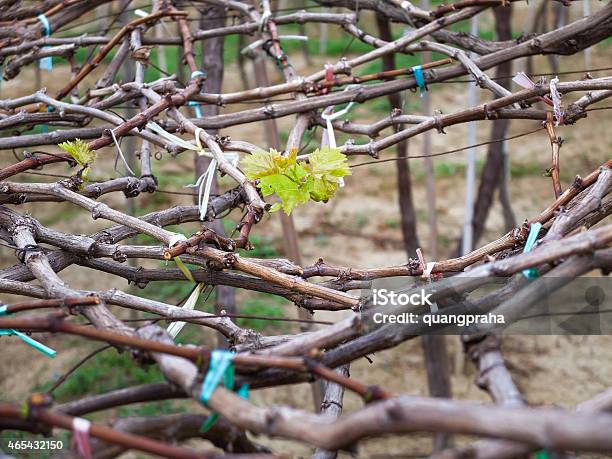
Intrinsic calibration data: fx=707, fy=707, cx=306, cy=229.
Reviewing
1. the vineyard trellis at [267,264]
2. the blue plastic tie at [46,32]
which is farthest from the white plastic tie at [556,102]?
the blue plastic tie at [46,32]

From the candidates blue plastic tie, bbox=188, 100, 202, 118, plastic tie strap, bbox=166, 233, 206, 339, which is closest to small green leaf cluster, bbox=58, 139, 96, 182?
plastic tie strap, bbox=166, 233, 206, 339

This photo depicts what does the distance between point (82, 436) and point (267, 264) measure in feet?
1.37

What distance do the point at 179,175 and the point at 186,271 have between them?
3.22 m

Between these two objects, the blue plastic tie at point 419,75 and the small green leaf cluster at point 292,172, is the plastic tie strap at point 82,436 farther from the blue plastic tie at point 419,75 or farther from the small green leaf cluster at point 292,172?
the blue plastic tie at point 419,75

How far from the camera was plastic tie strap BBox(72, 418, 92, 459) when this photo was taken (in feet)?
2.06

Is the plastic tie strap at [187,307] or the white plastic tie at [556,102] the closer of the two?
the plastic tie strap at [187,307]

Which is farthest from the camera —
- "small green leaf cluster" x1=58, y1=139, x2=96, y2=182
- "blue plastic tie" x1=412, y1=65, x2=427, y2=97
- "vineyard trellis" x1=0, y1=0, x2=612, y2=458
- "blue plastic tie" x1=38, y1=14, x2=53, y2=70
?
"blue plastic tie" x1=38, y1=14, x2=53, y2=70

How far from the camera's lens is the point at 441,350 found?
7.78 feet

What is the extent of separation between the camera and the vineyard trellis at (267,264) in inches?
23.9

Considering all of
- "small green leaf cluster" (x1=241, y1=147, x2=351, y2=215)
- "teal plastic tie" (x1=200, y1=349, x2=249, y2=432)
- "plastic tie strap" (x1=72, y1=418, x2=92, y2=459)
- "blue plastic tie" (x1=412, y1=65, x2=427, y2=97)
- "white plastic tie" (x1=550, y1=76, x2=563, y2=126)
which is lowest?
"plastic tie strap" (x1=72, y1=418, x2=92, y2=459)

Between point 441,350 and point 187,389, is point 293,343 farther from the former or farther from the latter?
point 441,350

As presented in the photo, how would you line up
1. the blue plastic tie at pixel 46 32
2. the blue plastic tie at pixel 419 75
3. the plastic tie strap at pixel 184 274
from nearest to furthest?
the plastic tie strap at pixel 184 274 < the blue plastic tie at pixel 419 75 < the blue plastic tie at pixel 46 32

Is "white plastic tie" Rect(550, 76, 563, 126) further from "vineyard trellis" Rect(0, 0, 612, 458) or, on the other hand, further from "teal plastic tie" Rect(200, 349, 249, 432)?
"teal plastic tie" Rect(200, 349, 249, 432)

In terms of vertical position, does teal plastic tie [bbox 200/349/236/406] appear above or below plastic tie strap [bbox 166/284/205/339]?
below
